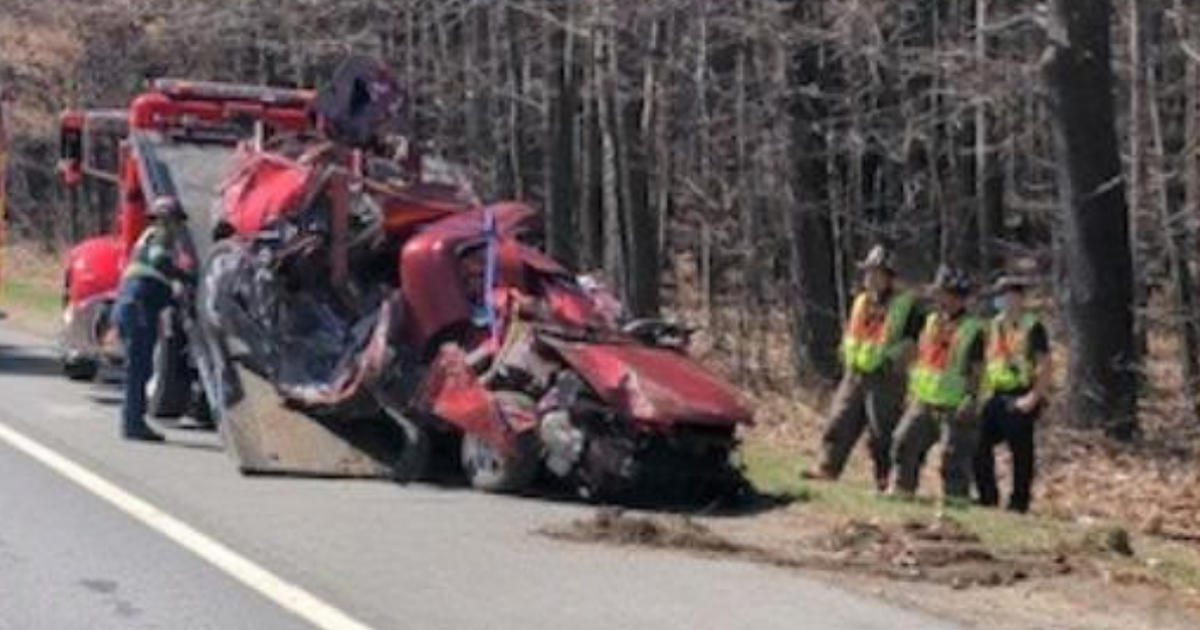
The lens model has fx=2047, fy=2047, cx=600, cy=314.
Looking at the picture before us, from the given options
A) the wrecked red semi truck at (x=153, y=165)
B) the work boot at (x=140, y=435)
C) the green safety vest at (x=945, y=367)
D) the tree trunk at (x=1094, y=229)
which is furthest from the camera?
the tree trunk at (x=1094, y=229)

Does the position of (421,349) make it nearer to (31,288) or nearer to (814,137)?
(814,137)

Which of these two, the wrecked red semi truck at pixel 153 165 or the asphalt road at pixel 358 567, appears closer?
the asphalt road at pixel 358 567

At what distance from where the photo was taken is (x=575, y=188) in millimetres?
38094

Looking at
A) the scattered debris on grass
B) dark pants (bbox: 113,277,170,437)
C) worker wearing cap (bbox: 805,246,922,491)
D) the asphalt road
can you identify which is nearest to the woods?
worker wearing cap (bbox: 805,246,922,491)

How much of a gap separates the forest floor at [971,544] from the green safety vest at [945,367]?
71cm

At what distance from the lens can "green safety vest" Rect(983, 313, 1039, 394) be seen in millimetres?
13383

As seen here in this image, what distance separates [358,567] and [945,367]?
16.3ft

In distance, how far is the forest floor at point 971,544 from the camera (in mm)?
9203

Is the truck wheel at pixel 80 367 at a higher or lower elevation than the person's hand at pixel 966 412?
lower

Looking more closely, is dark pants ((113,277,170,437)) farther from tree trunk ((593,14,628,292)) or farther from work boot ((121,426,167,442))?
tree trunk ((593,14,628,292))

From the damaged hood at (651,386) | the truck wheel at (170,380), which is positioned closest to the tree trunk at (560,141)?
the truck wheel at (170,380)

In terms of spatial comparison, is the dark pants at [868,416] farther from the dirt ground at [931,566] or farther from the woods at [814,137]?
the woods at [814,137]

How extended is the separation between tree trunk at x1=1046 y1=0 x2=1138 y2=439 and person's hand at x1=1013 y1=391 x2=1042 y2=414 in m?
5.53

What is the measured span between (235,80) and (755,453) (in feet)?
95.6
